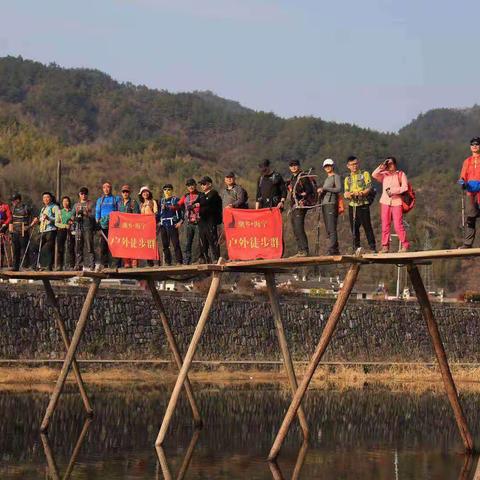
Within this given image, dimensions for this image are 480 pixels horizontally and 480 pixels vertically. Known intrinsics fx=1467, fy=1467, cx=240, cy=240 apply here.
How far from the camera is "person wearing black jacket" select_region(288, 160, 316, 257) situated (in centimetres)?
2448

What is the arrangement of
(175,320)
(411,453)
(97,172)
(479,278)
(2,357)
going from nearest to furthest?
(411,453) < (2,357) < (175,320) < (479,278) < (97,172)

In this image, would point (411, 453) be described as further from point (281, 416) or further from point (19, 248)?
point (19, 248)

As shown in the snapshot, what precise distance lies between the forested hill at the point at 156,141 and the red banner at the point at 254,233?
2310 inches

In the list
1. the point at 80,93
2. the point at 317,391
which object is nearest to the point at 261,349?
the point at 317,391

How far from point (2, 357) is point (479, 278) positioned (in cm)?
5705

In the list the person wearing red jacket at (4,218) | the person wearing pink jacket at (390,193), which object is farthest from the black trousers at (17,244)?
the person wearing pink jacket at (390,193)

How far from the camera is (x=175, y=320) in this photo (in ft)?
149

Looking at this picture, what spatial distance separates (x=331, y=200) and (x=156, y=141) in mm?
100378

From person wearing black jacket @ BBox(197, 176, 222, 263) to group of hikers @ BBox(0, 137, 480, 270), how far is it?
0.06 feet

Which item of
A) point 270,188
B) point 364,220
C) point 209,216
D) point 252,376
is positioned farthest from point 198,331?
point 252,376

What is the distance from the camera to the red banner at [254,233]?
2458 centimetres

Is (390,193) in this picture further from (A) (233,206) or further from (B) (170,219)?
(B) (170,219)

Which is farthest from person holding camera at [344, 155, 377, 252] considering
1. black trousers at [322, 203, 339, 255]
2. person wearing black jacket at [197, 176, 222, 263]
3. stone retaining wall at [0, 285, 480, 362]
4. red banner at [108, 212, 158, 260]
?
stone retaining wall at [0, 285, 480, 362]

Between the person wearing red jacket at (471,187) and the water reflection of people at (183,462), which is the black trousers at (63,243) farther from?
the person wearing red jacket at (471,187)
